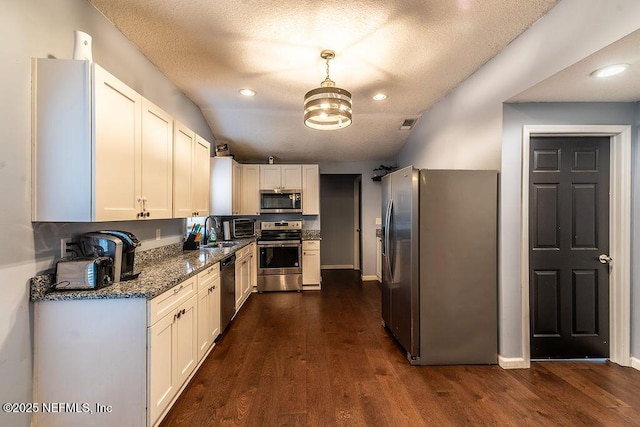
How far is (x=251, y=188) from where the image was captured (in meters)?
4.83

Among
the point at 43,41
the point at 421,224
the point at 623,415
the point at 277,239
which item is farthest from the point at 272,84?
the point at 623,415

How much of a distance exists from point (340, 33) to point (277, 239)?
3.31 metres

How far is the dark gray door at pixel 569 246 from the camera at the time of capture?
7.88 ft

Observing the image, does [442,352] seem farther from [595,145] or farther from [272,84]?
[272,84]

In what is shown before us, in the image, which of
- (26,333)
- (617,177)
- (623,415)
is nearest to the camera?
(26,333)

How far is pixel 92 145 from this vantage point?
1.49m

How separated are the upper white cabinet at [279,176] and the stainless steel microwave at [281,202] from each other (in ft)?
0.39

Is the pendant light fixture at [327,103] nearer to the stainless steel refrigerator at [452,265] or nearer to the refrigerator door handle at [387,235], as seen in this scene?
the stainless steel refrigerator at [452,265]

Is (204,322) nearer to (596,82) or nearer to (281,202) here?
(281,202)

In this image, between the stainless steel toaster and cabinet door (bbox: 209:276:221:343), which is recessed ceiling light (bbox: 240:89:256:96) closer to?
cabinet door (bbox: 209:276:221:343)

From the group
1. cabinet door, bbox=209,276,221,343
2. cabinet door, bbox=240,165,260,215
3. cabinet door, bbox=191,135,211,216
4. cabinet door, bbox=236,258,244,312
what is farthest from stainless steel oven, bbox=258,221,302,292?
cabinet door, bbox=209,276,221,343

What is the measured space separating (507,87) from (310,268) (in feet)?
12.1

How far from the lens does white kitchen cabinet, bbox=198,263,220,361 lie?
2.31 m

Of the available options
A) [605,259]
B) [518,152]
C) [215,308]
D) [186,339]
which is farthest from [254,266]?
[605,259]
